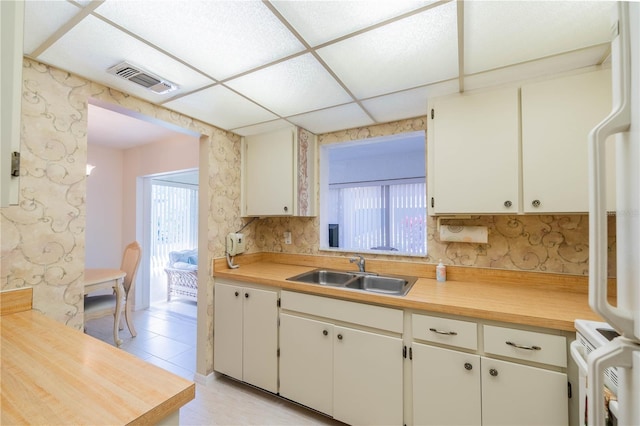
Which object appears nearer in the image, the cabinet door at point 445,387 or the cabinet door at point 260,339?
the cabinet door at point 445,387

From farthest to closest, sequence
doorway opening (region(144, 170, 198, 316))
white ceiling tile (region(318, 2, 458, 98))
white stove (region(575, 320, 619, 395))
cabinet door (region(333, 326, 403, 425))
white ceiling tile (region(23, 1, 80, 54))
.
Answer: doorway opening (region(144, 170, 198, 316)) → cabinet door (region(333, 326, 403, 425)) → white ceiling tile (region(318, 2, 458, 98)) → white ceiling tile (region(23, 1, 80, 54)) → white stove (region(575, 320, 619, 395))

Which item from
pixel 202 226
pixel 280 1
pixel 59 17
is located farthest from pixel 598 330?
pixel 202 226

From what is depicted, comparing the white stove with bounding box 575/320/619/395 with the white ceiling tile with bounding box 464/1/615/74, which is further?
the white ceiling tile with bounding box 464/1/615/74

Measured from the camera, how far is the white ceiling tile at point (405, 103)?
5.53 feet

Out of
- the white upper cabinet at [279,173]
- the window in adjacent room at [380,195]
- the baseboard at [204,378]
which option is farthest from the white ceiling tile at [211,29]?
the window in adjacent room at [380,195]

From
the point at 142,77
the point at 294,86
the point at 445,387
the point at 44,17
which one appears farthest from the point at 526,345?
the point at 44,17

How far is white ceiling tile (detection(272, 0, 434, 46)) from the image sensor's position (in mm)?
1028

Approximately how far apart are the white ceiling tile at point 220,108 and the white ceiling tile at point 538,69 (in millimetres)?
1447

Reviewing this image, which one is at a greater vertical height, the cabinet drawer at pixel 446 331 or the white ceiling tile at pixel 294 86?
the white ceiling tile at pixel 294 86

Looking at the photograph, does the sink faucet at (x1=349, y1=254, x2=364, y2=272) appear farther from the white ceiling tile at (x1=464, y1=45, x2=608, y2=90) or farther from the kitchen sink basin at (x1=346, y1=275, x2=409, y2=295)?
the white ceiling tile at (x1=464, y1=45, x2=608, y2=90)

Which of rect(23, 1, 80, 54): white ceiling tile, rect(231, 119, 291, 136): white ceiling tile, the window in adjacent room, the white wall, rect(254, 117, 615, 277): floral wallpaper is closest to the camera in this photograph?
rect(23, 1, 80, 54): white ceiling tile

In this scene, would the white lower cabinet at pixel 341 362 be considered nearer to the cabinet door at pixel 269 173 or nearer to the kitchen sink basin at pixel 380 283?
the kitchen sink basin at pixel 380 283

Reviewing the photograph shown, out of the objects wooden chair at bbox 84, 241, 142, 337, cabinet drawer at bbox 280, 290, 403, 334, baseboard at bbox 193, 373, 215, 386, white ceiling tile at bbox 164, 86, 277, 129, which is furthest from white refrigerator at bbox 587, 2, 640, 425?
wooden chair at bbox 84, 241, 142, 337

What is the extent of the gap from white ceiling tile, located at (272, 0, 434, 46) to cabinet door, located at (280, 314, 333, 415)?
1.64m
